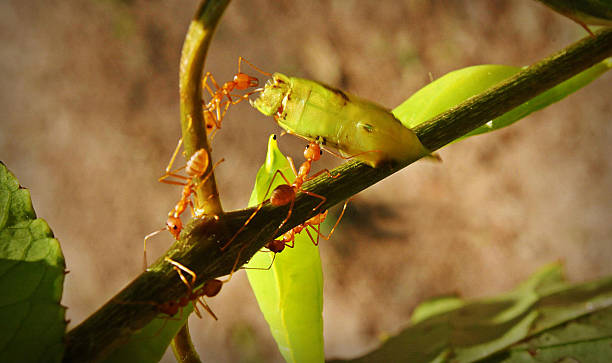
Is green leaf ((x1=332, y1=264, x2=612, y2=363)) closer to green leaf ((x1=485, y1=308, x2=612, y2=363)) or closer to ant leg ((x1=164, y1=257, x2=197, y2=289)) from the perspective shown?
green leaf ((x1=485, y1=308, x2=612, y2=363))

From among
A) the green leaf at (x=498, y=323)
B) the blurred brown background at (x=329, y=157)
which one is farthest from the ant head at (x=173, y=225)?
the blurred brown background at (x=329, y=157)

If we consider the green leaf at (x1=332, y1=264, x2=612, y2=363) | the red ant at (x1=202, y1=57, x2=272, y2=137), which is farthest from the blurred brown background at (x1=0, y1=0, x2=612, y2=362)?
the red ant at (x1=202, y1=57, x2=272, y2=137)

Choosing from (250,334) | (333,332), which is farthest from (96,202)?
(333,332)

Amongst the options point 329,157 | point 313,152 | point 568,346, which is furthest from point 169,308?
point 329,157

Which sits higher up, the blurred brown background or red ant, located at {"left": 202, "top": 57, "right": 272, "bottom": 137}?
the blurred brown background

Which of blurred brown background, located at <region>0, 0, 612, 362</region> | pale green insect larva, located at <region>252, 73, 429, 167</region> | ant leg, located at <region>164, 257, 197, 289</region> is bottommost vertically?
ant leg, located at <region>164, 257, 197, 289</region>

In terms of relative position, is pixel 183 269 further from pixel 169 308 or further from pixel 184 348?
pixel 184 348

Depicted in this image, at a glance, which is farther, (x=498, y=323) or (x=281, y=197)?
(x=498, y=323)
